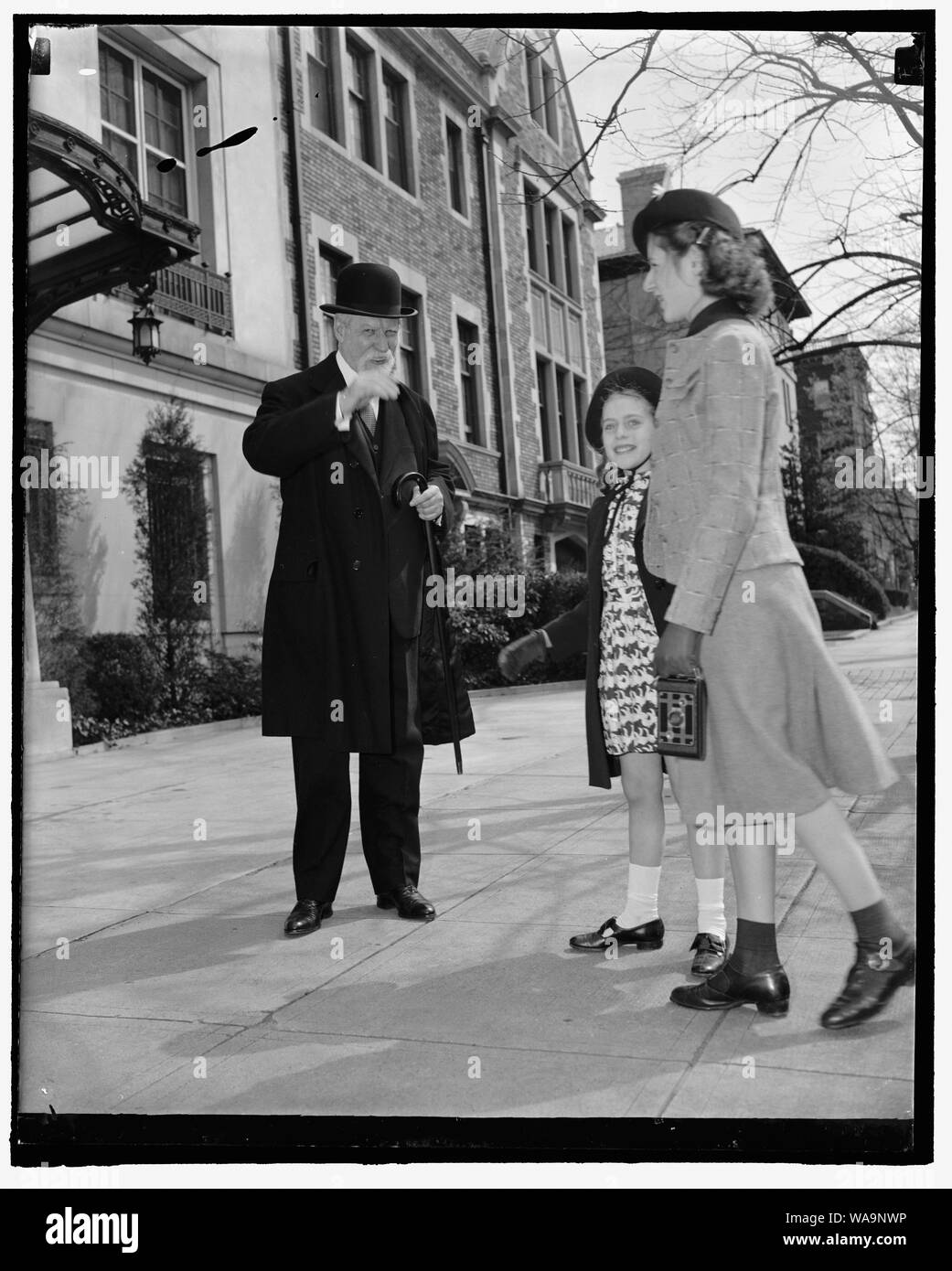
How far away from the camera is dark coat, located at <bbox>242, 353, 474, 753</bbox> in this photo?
342 cm

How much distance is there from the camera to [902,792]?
5.02 meters

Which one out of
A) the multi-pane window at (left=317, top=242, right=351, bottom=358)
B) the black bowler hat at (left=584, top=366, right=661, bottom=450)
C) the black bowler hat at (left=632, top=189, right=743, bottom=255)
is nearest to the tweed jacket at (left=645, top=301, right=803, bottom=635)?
the black bowler hat at (left=632, top=189, right=743, bottom=255)

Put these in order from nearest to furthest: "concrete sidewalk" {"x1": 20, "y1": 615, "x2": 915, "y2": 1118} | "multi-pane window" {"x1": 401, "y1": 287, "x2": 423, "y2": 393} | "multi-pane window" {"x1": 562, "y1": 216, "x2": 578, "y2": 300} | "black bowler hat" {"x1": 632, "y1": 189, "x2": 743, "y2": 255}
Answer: "concrete sidewalk" {"x1": 20, "y1": 615, "x2": 915, "y2": 1118}
"black bowler hat" {"x1": 632, "y1": 189, "x2": 743, "y2": 255}
"multi-pane window" {"x1": 562, "y1": 216, "x2": 578, "y2": 300}
"multi-pane window" {"x1": 401, "y1": 287, "x2": 423, "y2": 393}

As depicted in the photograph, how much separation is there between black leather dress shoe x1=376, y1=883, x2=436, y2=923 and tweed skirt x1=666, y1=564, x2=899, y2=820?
1229 millimetres

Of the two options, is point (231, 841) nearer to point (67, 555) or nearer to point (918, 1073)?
point (67, 555)

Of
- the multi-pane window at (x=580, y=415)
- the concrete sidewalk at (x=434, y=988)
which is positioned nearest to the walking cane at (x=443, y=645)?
the concrete sidewalk at (x=434, y=988)

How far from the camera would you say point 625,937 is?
10.2 ft

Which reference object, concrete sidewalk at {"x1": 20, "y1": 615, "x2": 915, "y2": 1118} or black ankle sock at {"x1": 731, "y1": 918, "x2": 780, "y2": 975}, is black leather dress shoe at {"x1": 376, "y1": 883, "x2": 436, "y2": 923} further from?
black ankle sock at {"x1": 731, "y1": 918, "x2": 780, "y2": 975}

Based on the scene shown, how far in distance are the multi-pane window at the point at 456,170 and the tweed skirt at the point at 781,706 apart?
172 centimetres

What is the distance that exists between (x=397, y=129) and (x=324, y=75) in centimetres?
100

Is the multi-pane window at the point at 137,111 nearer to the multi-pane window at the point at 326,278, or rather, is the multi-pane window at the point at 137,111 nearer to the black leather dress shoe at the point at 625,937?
the multi-pane window at the point at 326,278

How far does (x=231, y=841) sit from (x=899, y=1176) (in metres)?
3.09

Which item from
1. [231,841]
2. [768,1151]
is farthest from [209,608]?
[768,1151]

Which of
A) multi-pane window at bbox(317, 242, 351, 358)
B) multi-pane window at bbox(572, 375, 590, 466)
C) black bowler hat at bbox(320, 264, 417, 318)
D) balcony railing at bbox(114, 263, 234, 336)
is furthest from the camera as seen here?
balcony railing at bbox(114, 263, 234, 336)
